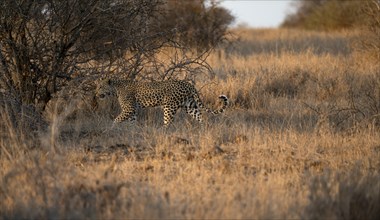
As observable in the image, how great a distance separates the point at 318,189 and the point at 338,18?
31.1 metres

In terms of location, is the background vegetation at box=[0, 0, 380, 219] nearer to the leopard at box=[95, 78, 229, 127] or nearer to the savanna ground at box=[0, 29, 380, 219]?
the savanna ground at box=[0, 29, 380, 219]

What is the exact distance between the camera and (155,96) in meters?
9.42

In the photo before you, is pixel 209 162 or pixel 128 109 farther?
pixel 128 109

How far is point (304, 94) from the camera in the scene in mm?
12461

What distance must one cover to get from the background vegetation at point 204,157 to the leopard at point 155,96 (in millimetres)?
264

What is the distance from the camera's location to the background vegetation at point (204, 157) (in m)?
5.11

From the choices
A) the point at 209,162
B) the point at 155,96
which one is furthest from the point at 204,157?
the point at 155,96

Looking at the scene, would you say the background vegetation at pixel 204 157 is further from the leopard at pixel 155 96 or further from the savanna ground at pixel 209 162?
the leopard at pixel 155 96

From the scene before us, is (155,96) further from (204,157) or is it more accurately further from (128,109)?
(204,157)

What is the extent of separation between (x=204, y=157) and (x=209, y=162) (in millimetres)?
199

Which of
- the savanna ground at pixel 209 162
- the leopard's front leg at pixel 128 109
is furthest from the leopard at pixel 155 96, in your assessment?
the savanna ground at pixel 209 162

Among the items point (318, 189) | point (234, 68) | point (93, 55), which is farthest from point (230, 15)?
point (318, 189)

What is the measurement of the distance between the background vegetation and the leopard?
0.26m

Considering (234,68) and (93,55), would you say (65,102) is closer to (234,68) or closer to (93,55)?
(93,55)
